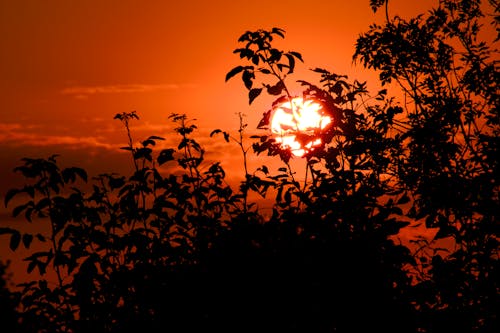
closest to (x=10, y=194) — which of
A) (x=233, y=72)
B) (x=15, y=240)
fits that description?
(x=15, y=240)

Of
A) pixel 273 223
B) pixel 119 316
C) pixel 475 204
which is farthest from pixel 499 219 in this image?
pixel 119 316

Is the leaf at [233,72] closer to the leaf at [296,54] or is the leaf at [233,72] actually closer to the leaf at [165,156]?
the leaf at [296,54]

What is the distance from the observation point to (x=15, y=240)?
19.2 ft

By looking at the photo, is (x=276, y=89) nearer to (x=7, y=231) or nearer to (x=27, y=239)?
(x=27, y=239)

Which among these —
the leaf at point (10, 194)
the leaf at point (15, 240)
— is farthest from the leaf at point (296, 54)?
the leaf at point (15, 240)

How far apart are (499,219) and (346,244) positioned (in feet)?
11.5

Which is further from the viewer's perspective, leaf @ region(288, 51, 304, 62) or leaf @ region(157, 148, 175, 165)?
leaf @ region(157, 148, 175, 165)

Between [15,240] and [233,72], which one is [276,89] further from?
[15,240]

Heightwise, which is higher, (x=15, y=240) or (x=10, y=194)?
(x=10, y=194)

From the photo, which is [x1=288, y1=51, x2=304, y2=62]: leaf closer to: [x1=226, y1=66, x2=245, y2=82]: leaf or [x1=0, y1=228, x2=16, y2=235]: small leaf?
[x1=226, y1=66, x2=245, y2=82]: leaf

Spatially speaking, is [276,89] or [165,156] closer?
[276,89]

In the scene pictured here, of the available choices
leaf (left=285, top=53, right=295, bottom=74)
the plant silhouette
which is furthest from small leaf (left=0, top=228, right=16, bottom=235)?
leaf (left=285, top=53, right=295, bottom=74)

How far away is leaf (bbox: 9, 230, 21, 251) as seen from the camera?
5742 millimetres

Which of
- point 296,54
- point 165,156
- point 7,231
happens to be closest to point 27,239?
point 7,231
